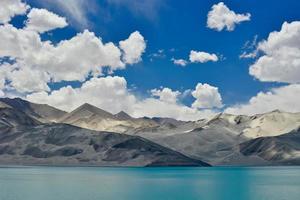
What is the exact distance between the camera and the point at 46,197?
422 ft

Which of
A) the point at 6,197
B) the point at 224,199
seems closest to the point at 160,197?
the point at 224,199

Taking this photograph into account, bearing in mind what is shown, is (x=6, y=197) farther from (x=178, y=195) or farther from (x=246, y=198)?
(x=246, y=198)

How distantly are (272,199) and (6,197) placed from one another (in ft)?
204

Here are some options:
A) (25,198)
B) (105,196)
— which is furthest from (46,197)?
(105,196)

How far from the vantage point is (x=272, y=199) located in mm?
125125

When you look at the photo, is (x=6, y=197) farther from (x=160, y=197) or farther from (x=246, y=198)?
(x=246, y=198)

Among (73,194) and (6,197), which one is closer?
(6,197)

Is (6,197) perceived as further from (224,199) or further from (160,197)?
(224,199)

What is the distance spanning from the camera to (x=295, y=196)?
13212 cm

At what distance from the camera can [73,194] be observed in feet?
445

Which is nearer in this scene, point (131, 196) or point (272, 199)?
point (272, 199)

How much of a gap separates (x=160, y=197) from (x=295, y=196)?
110 feet

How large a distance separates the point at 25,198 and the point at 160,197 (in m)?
32.5

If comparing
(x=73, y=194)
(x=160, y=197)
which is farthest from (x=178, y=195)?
(x=73, y=194)
